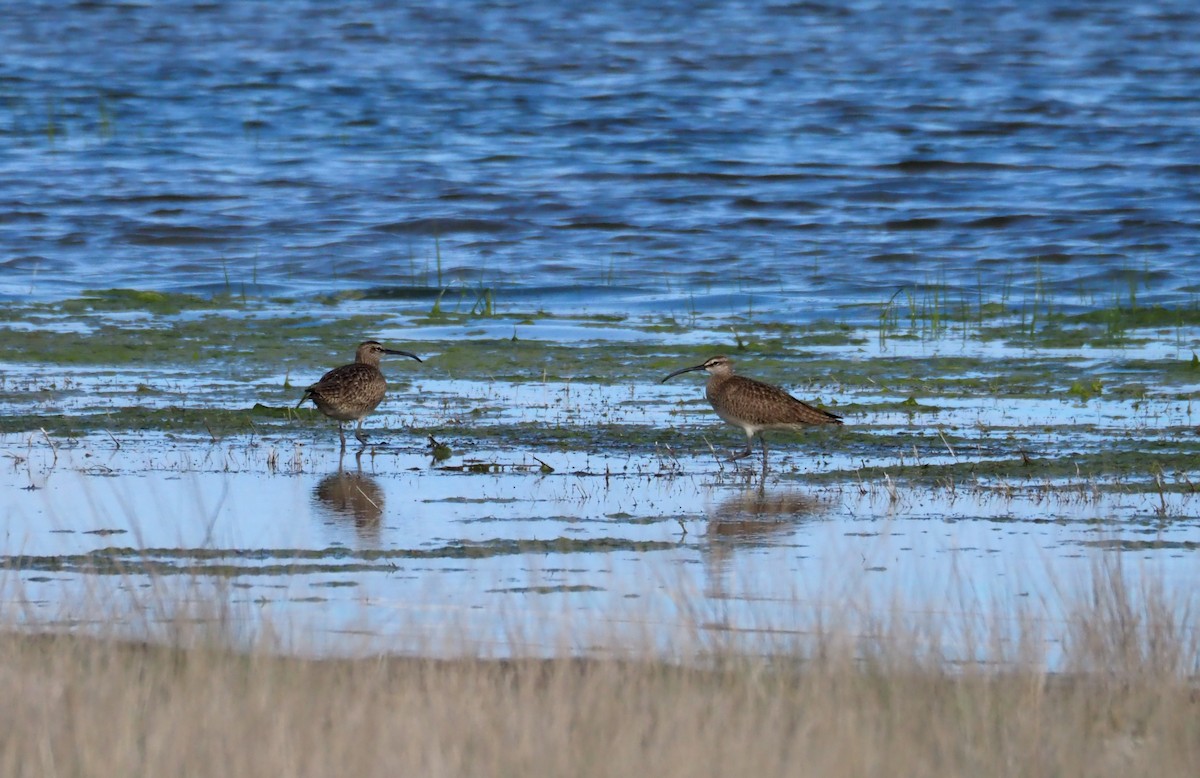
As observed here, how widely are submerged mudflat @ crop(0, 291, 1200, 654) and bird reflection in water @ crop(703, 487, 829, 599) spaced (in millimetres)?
32

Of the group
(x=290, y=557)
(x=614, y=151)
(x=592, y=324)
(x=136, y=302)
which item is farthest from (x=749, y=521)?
(x=614, y=151)

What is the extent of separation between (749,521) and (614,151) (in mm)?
22246

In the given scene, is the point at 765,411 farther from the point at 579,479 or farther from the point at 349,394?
the point at 349,394

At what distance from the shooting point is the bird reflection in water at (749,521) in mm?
8977

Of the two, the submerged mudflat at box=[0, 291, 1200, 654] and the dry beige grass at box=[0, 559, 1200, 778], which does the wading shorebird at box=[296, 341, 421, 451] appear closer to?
the submerged mudflat at box=[0, 291, 1200, 654]

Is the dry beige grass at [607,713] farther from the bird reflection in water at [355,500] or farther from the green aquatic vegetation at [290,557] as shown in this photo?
the bird reflection in water at [355,500]

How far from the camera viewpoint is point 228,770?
5.46 meters

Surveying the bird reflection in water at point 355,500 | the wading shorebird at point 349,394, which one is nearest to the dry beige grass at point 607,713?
the bird reflection in water at point 355,500

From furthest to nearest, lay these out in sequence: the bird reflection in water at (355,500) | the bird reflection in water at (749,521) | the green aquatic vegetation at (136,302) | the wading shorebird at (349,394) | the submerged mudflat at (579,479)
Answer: the green aquatic vegetation at (136,302)
the wading shorebird at (349,394)
the bird reflection in water at (355,500)
the bird reflection in water at (749,521)
the submerged mudflat at (579,479)

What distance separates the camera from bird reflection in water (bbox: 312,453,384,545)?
9750 mm

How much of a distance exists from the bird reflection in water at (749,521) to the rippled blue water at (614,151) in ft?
29.3

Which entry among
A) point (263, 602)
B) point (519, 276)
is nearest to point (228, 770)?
point (263, 602)

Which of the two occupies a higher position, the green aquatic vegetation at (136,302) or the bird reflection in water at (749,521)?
the green aquatic vegetation at (136,302)

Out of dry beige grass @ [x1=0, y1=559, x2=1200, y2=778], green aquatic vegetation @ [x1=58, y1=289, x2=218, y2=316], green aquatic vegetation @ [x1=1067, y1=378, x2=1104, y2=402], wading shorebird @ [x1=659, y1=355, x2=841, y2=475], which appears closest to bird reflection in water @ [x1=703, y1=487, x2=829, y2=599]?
wading shorebird @ [x1=659, y1=355, x2=841, y2=475]
